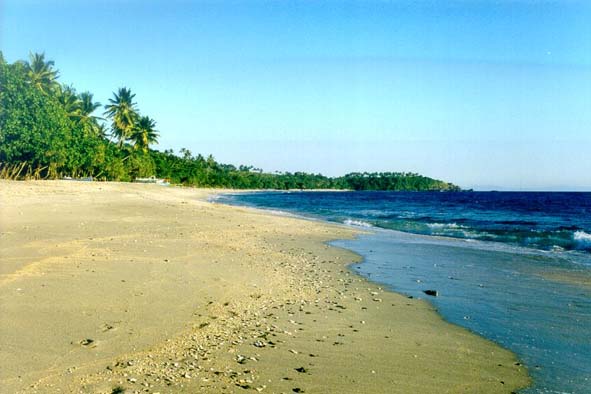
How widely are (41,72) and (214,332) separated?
59.4 metres

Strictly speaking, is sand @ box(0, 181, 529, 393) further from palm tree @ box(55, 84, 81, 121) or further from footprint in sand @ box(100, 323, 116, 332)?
palm tree @ box(55, 84, 81, 121)

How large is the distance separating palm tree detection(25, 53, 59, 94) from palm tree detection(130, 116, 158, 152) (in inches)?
1153

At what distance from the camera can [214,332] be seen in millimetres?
5945

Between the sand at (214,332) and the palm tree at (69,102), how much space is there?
173ft

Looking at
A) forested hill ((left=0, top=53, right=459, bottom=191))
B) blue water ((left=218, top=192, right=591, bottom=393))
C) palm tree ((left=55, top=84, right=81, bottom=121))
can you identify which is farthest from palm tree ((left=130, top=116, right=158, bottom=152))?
blue water ((left=218, top=192, right=591, bottom=393))

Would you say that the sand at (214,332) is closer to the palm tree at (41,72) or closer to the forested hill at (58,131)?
the forested hill at (58,131)

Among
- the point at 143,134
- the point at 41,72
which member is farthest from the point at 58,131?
the point at 143,134

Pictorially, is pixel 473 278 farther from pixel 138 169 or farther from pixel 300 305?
pixel 138 169

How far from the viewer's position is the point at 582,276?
1193 centimetres

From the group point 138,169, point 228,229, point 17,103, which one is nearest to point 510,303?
point 228,229

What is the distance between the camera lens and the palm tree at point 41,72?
53.2 metres

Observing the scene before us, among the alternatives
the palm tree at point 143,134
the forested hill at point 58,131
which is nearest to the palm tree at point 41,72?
the forested hill at point 58,131

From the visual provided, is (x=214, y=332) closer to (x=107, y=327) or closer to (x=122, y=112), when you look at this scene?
(x=107, y=327)

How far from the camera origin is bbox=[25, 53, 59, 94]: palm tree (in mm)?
53213
